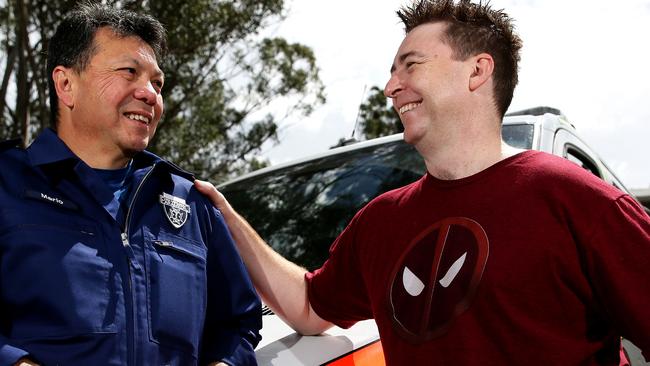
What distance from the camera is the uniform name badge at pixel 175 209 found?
2043 mm

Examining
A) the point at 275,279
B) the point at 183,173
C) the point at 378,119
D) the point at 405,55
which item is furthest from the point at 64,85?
the point at 378,119

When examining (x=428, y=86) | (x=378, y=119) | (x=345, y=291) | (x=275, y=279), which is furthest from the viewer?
(x=378, y=119)

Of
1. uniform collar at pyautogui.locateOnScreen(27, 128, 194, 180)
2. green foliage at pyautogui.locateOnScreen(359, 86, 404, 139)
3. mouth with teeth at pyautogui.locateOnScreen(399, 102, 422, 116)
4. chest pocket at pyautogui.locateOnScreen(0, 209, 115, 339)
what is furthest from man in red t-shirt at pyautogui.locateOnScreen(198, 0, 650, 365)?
green foliage at pyautogui.locateOnScreen(359, 86, 404, 139)

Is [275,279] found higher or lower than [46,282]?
lower

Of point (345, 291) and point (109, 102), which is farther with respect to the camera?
point (345, 291)

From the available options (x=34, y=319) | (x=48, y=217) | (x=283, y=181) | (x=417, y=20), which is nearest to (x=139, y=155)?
(x=48, y=217)

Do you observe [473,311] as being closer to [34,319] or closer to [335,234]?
[34,319]

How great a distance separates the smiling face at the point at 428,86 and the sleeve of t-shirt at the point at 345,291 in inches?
14.6

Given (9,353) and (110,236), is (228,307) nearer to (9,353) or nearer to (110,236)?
(110,236)

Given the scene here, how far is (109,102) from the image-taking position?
6.82 feet

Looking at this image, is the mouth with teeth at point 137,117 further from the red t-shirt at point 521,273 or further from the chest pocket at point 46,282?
the red t-shirt at point 521,273

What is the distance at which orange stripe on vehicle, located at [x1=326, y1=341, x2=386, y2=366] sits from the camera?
2.18 meters

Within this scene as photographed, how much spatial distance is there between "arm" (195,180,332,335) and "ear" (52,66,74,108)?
538 mm

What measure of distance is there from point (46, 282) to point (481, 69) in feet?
4.55
